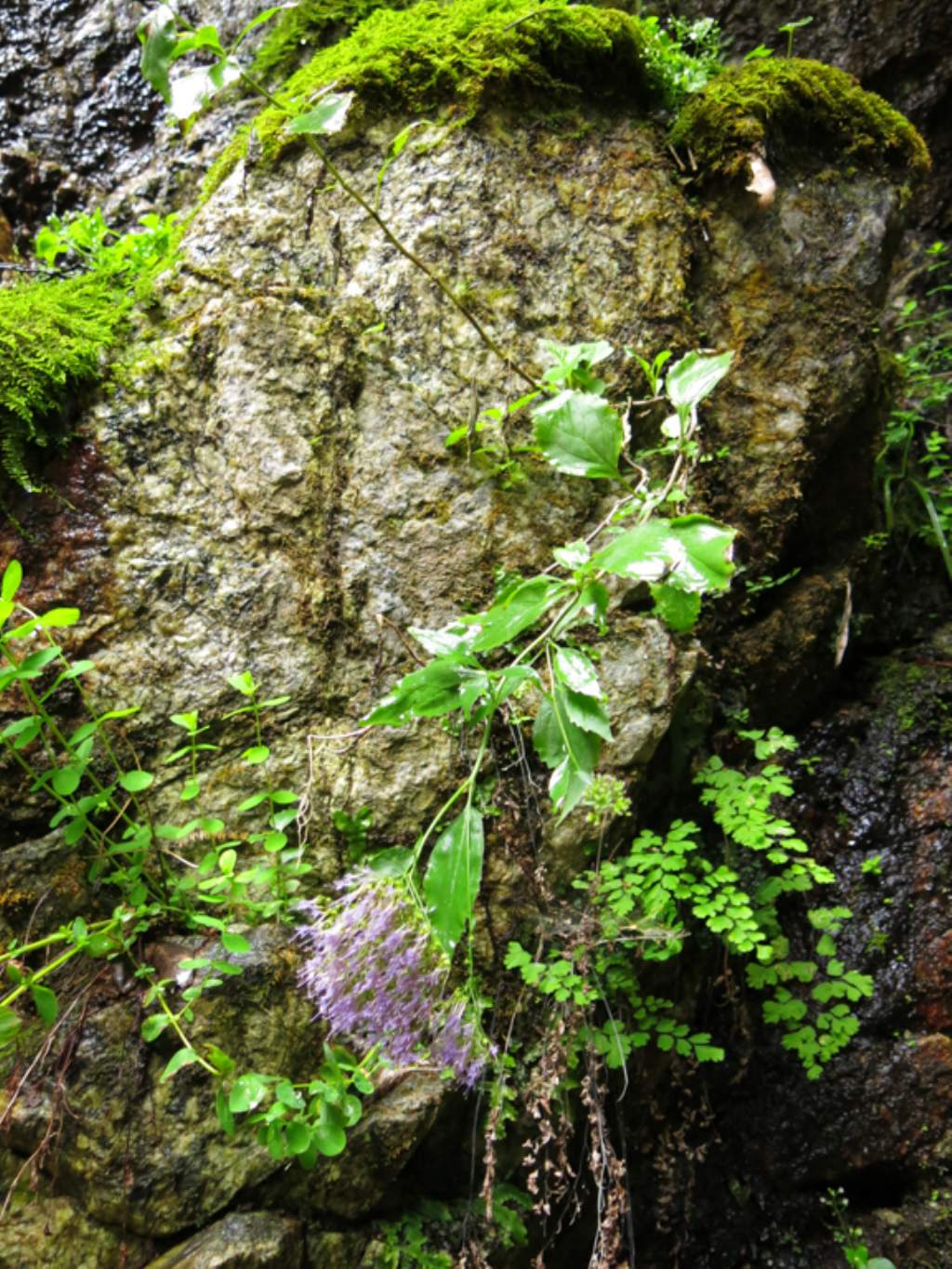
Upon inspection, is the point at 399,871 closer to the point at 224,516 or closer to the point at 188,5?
the point at 224,516

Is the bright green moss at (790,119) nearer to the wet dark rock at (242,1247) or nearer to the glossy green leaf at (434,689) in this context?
the glossy green leaf at (434,689)

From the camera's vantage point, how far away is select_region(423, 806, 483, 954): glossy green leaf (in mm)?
1282

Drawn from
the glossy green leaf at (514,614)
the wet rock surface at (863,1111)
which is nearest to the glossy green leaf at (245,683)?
the glossy green leaf at (514,614)

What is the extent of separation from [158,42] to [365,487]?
3.41 ft

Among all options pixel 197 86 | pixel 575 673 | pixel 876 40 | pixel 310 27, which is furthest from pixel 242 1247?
pixel 876 40

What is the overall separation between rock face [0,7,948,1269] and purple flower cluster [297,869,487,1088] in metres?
0.30

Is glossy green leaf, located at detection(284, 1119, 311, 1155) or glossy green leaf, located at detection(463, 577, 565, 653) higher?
glossy green leaf, located at detection(463, 577, 565, 653)

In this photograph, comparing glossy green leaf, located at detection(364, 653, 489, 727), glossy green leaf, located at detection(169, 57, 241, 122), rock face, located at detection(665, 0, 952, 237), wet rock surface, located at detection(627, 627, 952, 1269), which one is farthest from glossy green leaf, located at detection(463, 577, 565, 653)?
rock face, located at detection(665, 0, 952, 237)

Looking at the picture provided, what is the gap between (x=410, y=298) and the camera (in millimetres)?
2311

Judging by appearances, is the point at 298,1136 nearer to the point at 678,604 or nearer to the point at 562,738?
the point at 562,738

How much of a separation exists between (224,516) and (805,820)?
206 centimetres

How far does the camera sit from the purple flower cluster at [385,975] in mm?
1461

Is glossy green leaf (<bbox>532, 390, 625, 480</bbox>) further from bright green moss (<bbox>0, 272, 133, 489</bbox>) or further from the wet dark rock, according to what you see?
the wet dark rock

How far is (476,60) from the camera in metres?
2.42
